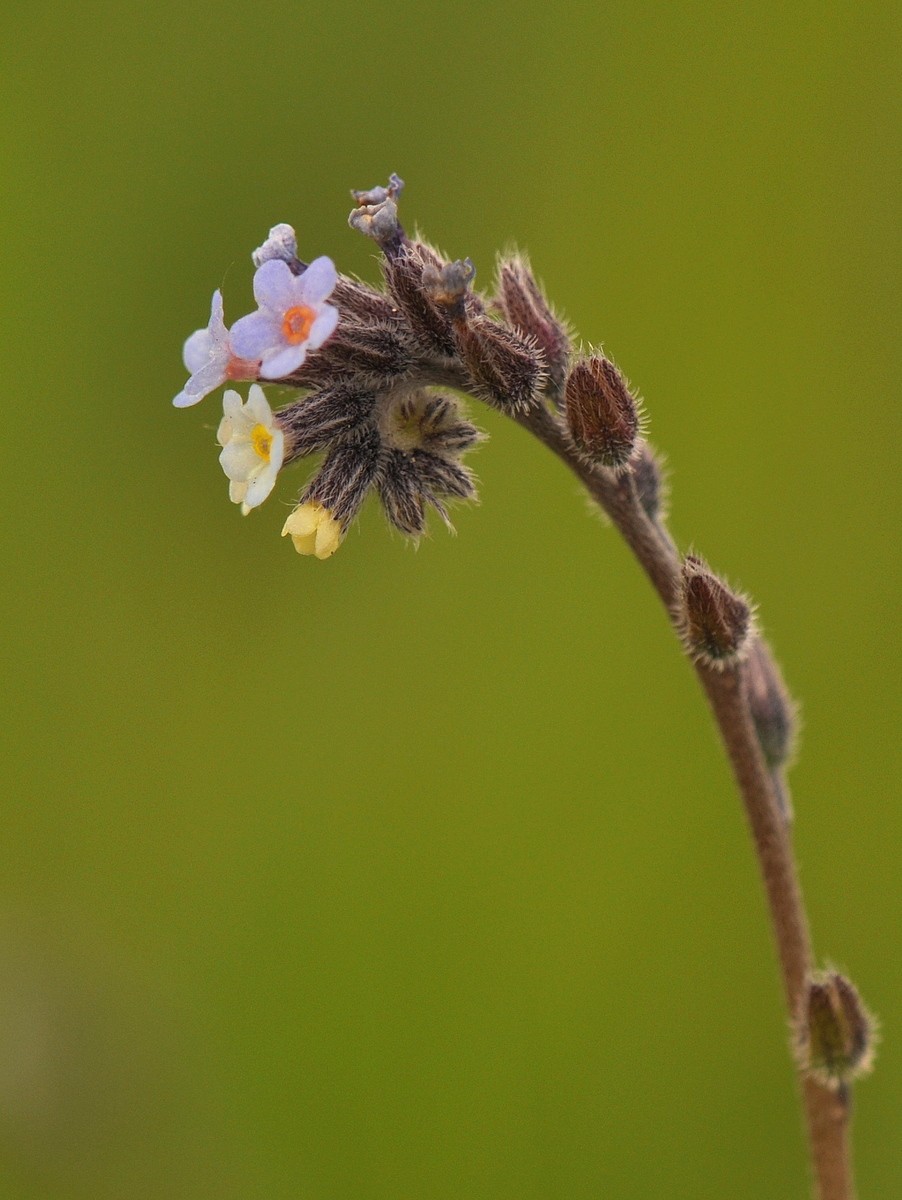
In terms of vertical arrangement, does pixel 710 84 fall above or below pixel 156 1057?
above

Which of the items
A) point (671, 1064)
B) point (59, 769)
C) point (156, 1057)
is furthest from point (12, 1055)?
point (671, 1064)

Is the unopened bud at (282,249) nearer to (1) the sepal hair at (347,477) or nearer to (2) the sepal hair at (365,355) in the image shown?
(2) the sepal hair at (365,355)

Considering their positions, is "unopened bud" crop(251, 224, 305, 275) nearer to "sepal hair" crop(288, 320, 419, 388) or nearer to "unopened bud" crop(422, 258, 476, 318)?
"sepal hair" crop(288, 320, 419, 388)

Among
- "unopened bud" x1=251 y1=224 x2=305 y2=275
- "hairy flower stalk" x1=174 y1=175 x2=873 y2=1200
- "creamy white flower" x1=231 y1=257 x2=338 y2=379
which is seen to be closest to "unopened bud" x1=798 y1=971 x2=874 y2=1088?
"hairy flower stalk" x1=174 y1=175 x2=873 y2=1200

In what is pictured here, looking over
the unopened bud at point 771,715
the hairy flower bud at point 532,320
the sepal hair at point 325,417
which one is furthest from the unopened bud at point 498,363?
the unopened bud at point 771,715

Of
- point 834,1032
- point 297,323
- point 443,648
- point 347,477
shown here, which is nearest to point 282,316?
point 297,323

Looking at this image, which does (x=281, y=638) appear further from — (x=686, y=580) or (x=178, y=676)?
(x=686, y=580)

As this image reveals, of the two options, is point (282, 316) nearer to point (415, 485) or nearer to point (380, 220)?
point (380, 220)
